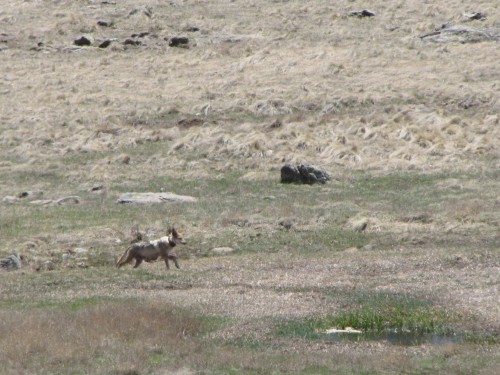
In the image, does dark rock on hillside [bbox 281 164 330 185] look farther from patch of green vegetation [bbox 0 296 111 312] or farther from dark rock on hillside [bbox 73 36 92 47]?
dark rock on hillside [bbox 73 36 92 47]

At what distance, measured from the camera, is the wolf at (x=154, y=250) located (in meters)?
27.1

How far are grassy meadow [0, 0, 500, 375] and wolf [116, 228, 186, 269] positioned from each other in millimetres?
577

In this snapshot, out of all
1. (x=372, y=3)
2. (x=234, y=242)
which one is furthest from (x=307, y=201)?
(x=372, y=3)

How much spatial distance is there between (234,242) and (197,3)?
2399 inches

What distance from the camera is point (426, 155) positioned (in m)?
46.5

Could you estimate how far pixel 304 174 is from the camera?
139 ft

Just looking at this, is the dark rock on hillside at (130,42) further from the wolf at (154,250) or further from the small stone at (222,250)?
the wolf at (154,250)

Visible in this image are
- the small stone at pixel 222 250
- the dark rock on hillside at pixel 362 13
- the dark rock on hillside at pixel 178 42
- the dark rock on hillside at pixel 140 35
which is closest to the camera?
the small stone at pixel 222 250

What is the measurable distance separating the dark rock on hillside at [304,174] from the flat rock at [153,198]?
501 cm

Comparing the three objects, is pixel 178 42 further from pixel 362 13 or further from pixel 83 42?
pixel 362 13

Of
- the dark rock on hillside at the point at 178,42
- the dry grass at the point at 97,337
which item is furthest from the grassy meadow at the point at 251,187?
the dark rock on hillside at the point at 178,42

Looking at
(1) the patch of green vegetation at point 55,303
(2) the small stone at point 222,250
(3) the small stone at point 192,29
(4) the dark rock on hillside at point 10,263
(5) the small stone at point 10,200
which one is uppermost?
(1) the patch of green vegetation at point 55,303

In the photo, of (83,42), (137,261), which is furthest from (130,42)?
(137,261)

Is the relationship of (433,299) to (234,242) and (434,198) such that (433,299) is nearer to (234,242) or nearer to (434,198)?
(234,242)
